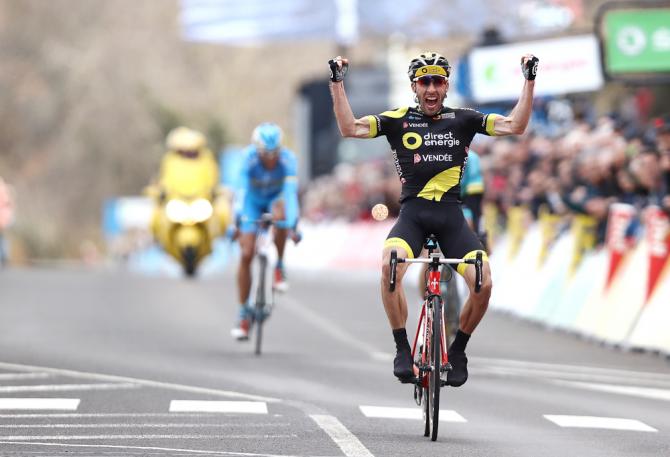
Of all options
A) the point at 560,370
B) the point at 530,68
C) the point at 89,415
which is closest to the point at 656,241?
the point at 560,370

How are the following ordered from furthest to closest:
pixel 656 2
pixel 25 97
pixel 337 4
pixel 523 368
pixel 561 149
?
pixel 25 97, pixel 337 4, pixel 656 2, pixel 561 149, pixel 523 368

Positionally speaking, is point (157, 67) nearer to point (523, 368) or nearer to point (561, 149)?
point (561, 149)

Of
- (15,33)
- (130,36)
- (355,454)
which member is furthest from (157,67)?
(355,454)

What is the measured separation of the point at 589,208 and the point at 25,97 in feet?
206

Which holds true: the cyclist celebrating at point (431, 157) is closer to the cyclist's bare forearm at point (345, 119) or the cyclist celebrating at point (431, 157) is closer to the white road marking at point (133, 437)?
the cyclist's bare forearm at point (345, 119)

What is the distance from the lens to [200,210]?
34.9 metres

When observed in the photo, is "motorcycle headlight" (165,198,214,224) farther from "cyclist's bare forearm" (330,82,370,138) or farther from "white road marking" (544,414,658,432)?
"cyclist's bare forearm" (330,82,370,138)

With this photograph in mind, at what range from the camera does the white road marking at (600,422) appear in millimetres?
11773

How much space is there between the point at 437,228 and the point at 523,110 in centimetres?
89

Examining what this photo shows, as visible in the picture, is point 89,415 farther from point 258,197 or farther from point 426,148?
point 258,197

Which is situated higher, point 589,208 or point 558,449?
point 589,208

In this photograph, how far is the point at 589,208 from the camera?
Answer: 70.6ft

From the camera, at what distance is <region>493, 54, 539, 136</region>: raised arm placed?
11.6 metres

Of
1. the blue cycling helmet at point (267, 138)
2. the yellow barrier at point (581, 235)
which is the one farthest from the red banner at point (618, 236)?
the blue cycling helmet at point (267, 138)
